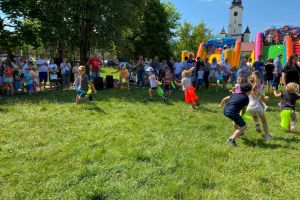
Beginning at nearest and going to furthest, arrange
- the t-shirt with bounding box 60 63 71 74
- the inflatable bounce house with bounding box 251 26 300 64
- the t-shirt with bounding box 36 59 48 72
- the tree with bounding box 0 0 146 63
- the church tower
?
1. the t-shirt with bounding box 36 59 48 72
2. the t-shirt with bounding box 60 63 71 74
3. the tree with bounding box 0 0 146 63
4. the inflatable bounce house with bounding box 251 26 300 64
5. the church tower

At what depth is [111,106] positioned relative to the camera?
10938mm

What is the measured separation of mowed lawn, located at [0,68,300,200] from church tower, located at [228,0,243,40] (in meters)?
137

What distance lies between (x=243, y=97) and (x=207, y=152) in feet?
5.13

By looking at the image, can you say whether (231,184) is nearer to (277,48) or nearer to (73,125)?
(73,125)

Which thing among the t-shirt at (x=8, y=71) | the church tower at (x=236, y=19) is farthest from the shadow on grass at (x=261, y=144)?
the church tower at (x=236, y=19)

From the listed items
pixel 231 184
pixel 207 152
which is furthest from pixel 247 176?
pixel 207 152

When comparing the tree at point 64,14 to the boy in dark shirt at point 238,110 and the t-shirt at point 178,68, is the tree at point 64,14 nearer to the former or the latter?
the t-shirt at point 178,68

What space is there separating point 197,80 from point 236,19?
132 m

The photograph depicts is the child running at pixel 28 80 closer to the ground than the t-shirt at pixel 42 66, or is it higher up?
closer to the ground

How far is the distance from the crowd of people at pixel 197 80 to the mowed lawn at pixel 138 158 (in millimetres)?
706

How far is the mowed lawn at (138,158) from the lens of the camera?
15.1 feet

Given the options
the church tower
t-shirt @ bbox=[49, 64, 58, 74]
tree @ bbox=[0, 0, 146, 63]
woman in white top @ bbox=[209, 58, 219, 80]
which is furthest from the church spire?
t-shirt @ bbox=[49, 64, 58, 74]

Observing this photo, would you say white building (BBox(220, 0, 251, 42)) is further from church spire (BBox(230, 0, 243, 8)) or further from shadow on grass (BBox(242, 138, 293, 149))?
shadow on grass (BBox(242, 138, 293, 149))

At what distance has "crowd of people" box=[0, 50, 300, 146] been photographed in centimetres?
718
